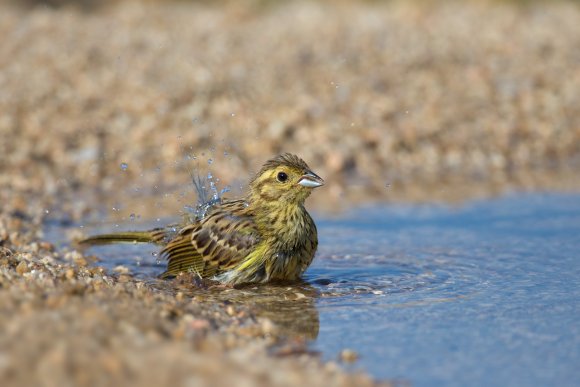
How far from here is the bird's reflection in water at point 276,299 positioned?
18.9 ft

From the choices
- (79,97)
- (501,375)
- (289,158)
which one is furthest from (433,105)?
(501,375)

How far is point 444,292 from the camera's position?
652 cm

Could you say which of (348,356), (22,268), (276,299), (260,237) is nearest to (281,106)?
Result: (260,237)

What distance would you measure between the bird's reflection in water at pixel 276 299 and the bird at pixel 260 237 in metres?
0.07

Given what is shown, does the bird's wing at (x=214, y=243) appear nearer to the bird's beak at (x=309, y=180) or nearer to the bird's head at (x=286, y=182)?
the bird's head at (x=286, y=182)

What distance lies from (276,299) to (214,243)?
28.7 inches

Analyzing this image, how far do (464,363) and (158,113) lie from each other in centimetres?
754

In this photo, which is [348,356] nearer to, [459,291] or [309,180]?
[459,291]

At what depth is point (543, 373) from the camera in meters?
4.83

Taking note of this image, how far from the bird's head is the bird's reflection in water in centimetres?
59

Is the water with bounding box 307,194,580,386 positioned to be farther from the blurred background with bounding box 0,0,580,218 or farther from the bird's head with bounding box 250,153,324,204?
the blurred background with bounding box 0,0,580,218

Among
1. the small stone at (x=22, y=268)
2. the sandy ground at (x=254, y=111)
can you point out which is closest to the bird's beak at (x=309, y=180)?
the sandy ground at (x=254, y=111)

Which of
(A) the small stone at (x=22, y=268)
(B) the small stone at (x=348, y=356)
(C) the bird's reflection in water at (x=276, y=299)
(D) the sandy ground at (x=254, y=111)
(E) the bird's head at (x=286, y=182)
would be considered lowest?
(B) the small stone at (x=348, y=356)

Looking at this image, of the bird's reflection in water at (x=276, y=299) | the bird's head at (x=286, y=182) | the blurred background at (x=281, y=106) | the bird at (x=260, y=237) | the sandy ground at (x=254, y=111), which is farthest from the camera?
the blurred background at (x=281, y=106)
